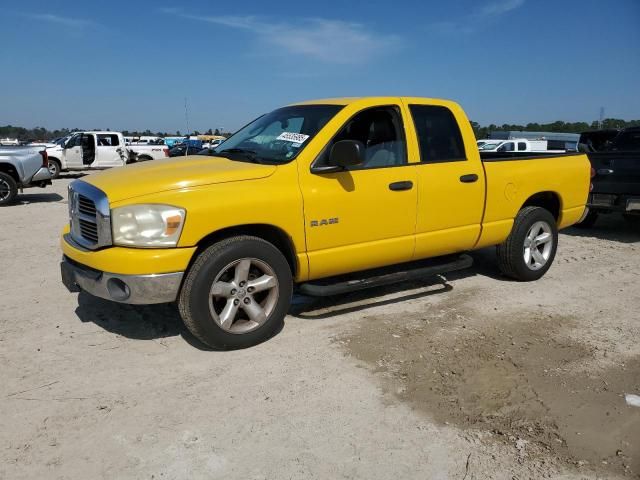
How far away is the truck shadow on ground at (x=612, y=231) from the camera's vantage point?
27.3 ft

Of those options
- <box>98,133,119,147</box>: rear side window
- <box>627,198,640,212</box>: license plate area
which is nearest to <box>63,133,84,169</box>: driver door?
<box>98,133,119,147</box>: rear side window

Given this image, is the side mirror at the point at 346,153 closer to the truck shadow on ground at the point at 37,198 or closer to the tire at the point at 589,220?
the tire at the point at 589,220

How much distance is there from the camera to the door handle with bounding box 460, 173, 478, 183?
15.9 ft

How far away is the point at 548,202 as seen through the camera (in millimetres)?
5953

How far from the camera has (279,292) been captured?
3.93 metres

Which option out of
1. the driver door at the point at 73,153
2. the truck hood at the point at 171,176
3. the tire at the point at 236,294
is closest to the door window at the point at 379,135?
the truck hood at the point at 171,176

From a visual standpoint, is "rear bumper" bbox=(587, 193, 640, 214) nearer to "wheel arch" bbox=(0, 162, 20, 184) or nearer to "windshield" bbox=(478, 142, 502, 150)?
"wheel arch" bbox=(0, 162, 20, 184)

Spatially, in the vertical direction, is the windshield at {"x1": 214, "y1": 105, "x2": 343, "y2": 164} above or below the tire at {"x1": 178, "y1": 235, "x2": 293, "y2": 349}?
above

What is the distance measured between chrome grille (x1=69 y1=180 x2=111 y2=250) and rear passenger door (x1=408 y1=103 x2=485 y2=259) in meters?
2.56

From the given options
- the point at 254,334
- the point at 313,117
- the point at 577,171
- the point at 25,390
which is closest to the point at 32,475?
the point at 25,390

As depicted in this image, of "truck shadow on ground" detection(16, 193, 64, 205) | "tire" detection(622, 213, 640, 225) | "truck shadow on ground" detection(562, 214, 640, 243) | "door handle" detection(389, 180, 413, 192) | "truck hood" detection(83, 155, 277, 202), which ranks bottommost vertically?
"truck shadow on ground" detection(562, 214, 640, 243)

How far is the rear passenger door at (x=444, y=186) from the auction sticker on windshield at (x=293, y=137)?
107 cm

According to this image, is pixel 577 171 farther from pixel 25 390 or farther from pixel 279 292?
pixel 25 390

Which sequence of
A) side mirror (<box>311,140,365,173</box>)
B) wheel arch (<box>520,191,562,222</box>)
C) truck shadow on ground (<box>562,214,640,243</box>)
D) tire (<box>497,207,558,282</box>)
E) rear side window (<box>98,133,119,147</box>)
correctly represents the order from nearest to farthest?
side mirror (<box>311,140,365,173</box>) → tire (<box>497,207,558,282</box>) → wheel arch (<box>520,191,562,222</box>) → truck shadow on ground (<box>562,214,640,243</box>) → rear side window (<box>98,133,119,147</box>)
